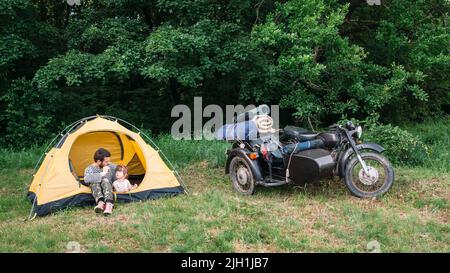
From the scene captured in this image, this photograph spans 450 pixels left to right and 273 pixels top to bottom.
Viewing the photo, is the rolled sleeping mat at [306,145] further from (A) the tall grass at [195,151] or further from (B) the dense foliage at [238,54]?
(B) the dense foliage at [238,54]

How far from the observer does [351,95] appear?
34.3ft

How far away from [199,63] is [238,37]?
3.31 ft

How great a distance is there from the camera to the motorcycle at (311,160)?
6.13 metres

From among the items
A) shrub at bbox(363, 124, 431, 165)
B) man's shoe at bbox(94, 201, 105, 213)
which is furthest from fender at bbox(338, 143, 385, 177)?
man's shoe at bbox(94, 201, 105, 213)

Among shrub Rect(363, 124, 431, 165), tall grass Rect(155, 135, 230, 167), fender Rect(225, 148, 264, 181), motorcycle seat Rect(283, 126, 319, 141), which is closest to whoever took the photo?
motorcycle seat Rect(283, 126, 319, 141)

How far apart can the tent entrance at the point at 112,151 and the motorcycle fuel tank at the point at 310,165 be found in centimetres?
269

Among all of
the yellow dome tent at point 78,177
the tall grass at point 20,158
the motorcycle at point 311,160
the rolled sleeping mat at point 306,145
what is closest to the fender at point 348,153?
the motorcycle at point 311,160

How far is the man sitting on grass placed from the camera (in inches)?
243

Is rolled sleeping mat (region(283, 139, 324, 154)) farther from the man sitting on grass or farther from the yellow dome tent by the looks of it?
the man sitting on grass

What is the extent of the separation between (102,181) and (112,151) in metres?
1.67

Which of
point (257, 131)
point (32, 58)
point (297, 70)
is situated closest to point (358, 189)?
point (257, 131)

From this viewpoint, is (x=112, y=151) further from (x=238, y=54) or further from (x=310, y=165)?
(x=310, y=165)

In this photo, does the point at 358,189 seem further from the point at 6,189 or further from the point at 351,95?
the point at 6,189

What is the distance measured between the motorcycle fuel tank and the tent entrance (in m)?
2.69
